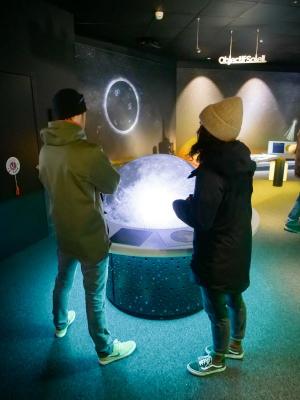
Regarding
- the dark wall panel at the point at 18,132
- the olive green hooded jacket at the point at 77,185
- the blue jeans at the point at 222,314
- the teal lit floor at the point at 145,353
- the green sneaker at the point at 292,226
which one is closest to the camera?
the olive green hooded jacket at the point at 77,185

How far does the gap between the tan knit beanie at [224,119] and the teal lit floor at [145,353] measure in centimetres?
172

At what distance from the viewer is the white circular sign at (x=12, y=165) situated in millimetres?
3996

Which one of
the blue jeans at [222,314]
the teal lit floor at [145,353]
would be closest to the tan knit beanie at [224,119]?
the blue jeans at [222,314]

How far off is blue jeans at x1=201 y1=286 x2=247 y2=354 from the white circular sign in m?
3.19

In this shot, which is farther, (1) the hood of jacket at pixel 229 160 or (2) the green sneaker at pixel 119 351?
(2) the green sneaker at pixel 119 351

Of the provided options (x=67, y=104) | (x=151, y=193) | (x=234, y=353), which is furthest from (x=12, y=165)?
(x=234, y=353)

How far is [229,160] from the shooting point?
5.31ft

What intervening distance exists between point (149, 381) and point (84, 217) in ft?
4.21

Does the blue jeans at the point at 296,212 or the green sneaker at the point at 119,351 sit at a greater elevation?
the blue jeans at the point at 296,212

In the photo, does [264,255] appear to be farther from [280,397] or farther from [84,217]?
[84,217]

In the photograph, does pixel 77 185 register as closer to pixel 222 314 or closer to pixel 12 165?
pixel 222 314

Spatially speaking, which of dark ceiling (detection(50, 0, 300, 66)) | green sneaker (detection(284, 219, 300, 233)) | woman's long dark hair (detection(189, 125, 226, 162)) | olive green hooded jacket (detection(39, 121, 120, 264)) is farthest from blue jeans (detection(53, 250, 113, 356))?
dark ceiling (detection(50, 0, 300, 66))

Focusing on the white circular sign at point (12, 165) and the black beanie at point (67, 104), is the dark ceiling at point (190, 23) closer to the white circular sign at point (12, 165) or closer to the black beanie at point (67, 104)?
the white circular sign at point (12, 165)

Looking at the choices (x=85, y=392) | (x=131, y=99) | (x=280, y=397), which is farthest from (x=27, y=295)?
(x=131, y=99)
